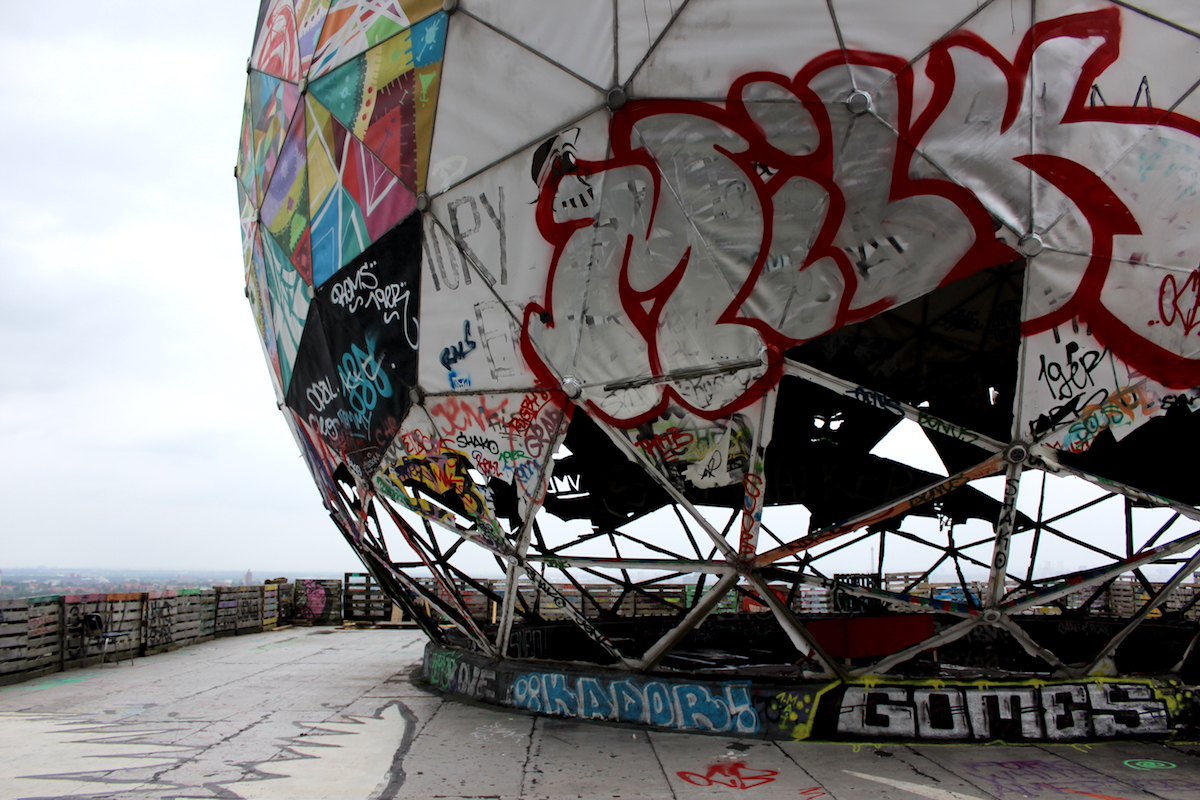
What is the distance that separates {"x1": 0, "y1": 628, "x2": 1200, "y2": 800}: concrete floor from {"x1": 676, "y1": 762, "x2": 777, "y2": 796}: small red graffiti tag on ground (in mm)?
19

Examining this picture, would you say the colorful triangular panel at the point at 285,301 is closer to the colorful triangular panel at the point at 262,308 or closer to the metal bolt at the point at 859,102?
the colorful triangular panel at the point at 262,308

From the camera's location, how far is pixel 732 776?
263 inches

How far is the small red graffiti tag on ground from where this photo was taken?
6.48 m

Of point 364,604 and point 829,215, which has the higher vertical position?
point 829,215

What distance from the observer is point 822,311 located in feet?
24.3

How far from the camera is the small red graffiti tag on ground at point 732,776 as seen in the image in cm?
648

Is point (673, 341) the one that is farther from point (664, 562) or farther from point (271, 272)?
point (271, 272)

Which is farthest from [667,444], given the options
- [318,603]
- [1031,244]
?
[318,603]

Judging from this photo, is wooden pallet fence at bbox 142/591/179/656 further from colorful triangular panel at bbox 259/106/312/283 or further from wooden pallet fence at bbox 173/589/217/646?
colorful triangular panel at bbox 259/106/312/283

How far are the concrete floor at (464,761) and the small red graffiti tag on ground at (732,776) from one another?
0.06 feet

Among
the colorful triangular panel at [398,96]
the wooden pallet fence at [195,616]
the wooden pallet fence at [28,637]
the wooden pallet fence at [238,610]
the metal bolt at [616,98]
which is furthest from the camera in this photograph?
the wooden pallet fence at [238,610]

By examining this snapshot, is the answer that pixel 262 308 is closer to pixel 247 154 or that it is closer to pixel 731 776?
pixel 247 154

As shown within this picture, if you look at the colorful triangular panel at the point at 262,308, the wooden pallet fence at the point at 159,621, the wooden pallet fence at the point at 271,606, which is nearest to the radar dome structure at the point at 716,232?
the colorful triangular panel at the point at 262,308

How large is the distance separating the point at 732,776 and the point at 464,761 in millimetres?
2634
